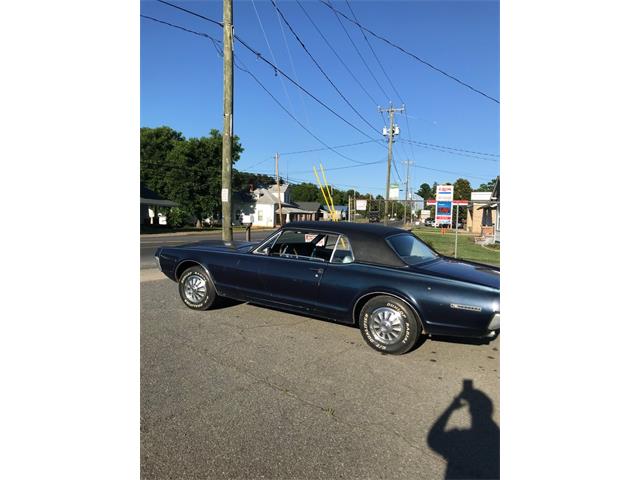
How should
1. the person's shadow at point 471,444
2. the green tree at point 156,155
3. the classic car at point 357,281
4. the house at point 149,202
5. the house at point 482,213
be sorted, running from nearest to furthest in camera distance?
1. the person's shadow at point 471,444
2. the classic car at point 357,281
3. the house at point 482,213
4. the house at point 149,202
5. the green tree at point 156,155

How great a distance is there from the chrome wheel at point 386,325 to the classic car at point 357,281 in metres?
0.01

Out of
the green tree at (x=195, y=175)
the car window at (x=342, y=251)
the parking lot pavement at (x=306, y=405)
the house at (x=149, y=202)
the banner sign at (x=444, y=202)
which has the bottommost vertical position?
the parking lot pavement at (x=306, y=405)

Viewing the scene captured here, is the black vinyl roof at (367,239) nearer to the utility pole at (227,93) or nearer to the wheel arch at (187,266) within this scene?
the wheel arch at (187,266)

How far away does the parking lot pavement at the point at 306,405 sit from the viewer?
212 centimetres

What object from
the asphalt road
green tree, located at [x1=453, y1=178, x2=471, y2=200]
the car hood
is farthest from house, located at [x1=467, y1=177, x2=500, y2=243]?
green tree, located at [x1=453, y1=178, x2=471, y2=200]

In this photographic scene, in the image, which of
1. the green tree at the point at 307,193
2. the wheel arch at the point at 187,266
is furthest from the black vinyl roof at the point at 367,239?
the green tree at the point at 307,193

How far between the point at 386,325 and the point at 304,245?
1470 mm

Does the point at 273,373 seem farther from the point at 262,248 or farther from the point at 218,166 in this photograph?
the point at 218,166

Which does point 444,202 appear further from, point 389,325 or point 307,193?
point 307,193

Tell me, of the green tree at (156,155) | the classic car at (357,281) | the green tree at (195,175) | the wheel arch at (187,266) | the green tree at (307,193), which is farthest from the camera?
the green tree at (307,193)

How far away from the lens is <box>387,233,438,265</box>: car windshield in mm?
4121

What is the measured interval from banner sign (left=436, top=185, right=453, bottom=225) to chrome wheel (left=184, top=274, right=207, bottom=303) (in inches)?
328

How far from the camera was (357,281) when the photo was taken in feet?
12.8

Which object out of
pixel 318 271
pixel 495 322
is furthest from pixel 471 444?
pixel 318 271
